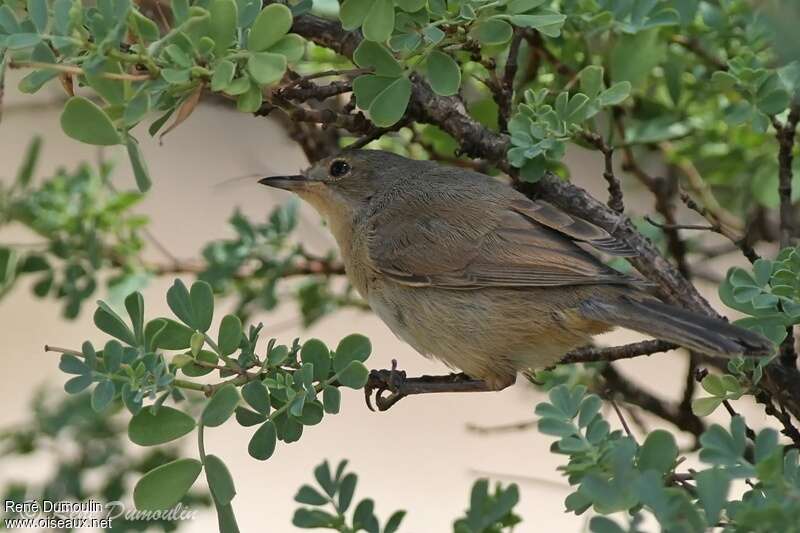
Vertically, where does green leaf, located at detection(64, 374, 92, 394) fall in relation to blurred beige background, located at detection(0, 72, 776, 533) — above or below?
above

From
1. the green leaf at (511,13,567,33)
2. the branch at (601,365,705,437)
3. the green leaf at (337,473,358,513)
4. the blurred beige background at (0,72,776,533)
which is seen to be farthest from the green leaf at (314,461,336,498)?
the blurred beige background at (0,72,776,533)

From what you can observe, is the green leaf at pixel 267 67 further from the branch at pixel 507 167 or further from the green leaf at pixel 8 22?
the branch at pixel 507 167

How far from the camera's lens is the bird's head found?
137 inches

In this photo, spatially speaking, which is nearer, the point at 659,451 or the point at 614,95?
the point at 659,451

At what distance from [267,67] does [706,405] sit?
3.63ft

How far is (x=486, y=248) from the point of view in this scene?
3010mm

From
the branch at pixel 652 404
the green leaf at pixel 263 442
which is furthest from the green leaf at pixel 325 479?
the branch at pixel 652 404

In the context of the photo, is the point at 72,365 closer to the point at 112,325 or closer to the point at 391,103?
the point at 112,325

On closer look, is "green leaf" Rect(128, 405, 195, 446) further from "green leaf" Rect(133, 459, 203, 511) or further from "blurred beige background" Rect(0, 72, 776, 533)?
"blurred beige background" Rect(0, 72, 776, 533)

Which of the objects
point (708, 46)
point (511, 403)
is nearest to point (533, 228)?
point (708, 46)

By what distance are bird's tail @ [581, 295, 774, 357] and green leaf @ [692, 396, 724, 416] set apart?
0.34 feet

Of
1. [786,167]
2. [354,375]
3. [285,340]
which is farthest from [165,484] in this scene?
[285,340]

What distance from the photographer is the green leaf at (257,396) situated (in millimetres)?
2074

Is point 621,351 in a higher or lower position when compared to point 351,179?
higher
